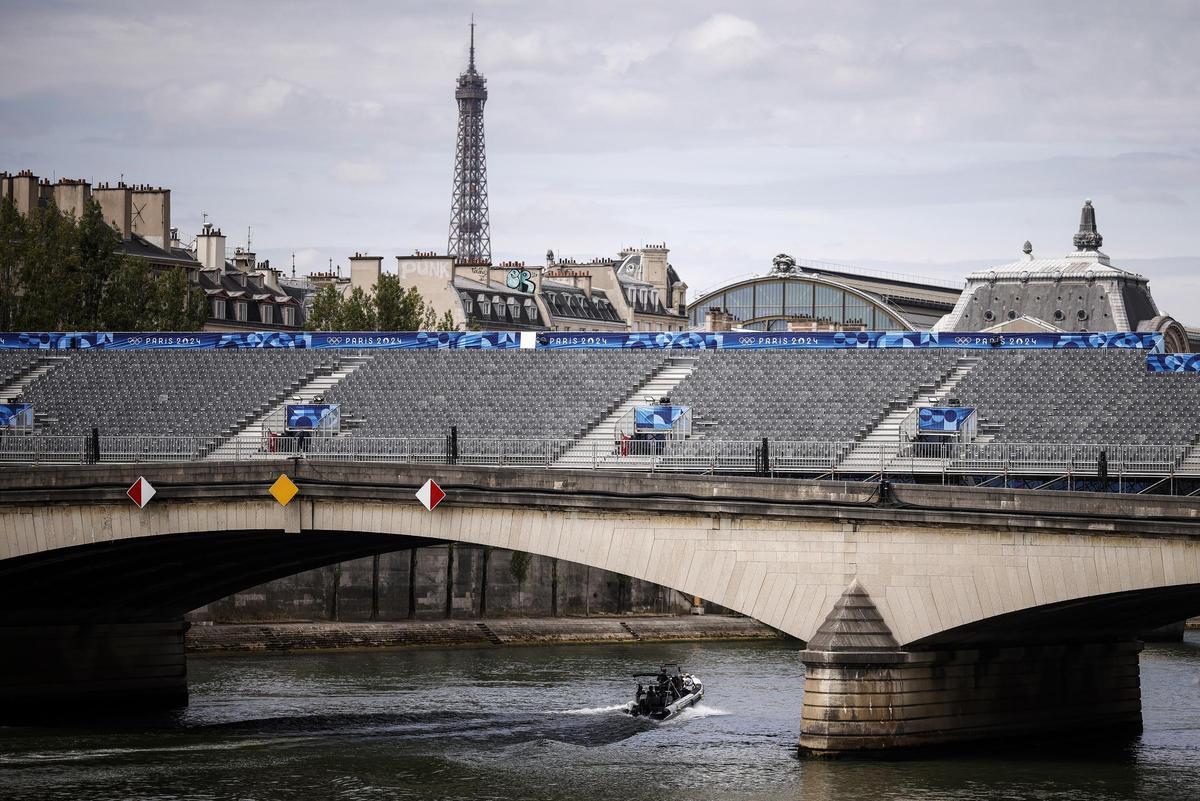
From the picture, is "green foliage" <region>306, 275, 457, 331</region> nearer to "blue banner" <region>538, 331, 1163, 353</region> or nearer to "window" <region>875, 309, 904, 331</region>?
"blue banner" <region>538, 331, 1163, 353</region>

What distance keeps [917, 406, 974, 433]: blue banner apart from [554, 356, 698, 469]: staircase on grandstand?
8233 mm

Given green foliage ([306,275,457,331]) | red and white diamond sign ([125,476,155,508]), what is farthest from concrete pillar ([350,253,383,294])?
red and white diamond sign ([125,476,155,508])

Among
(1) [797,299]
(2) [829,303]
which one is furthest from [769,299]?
(2) [829,303]

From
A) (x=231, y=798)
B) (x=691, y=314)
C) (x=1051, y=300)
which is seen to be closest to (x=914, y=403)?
(x=231, y=798)

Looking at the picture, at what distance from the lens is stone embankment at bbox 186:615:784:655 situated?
2886 inches

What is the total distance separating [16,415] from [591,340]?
20197mm

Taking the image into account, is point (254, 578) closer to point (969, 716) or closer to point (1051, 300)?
point (969, 716)

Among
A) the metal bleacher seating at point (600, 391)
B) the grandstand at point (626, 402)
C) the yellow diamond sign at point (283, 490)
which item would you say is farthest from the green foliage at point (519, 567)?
the yellow diamond sign at point (283, 490)

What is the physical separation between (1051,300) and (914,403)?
5425 cm

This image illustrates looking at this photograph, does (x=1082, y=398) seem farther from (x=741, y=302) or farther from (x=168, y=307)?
(x=741, y=302)

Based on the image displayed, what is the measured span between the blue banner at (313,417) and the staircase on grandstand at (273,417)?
56 centimetres

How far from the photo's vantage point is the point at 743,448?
57.0 m

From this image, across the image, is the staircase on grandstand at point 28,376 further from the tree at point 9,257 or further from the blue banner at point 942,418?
the blue banner at point 942,418

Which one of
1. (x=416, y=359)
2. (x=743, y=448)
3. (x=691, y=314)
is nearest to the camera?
(x=743, y=448)
